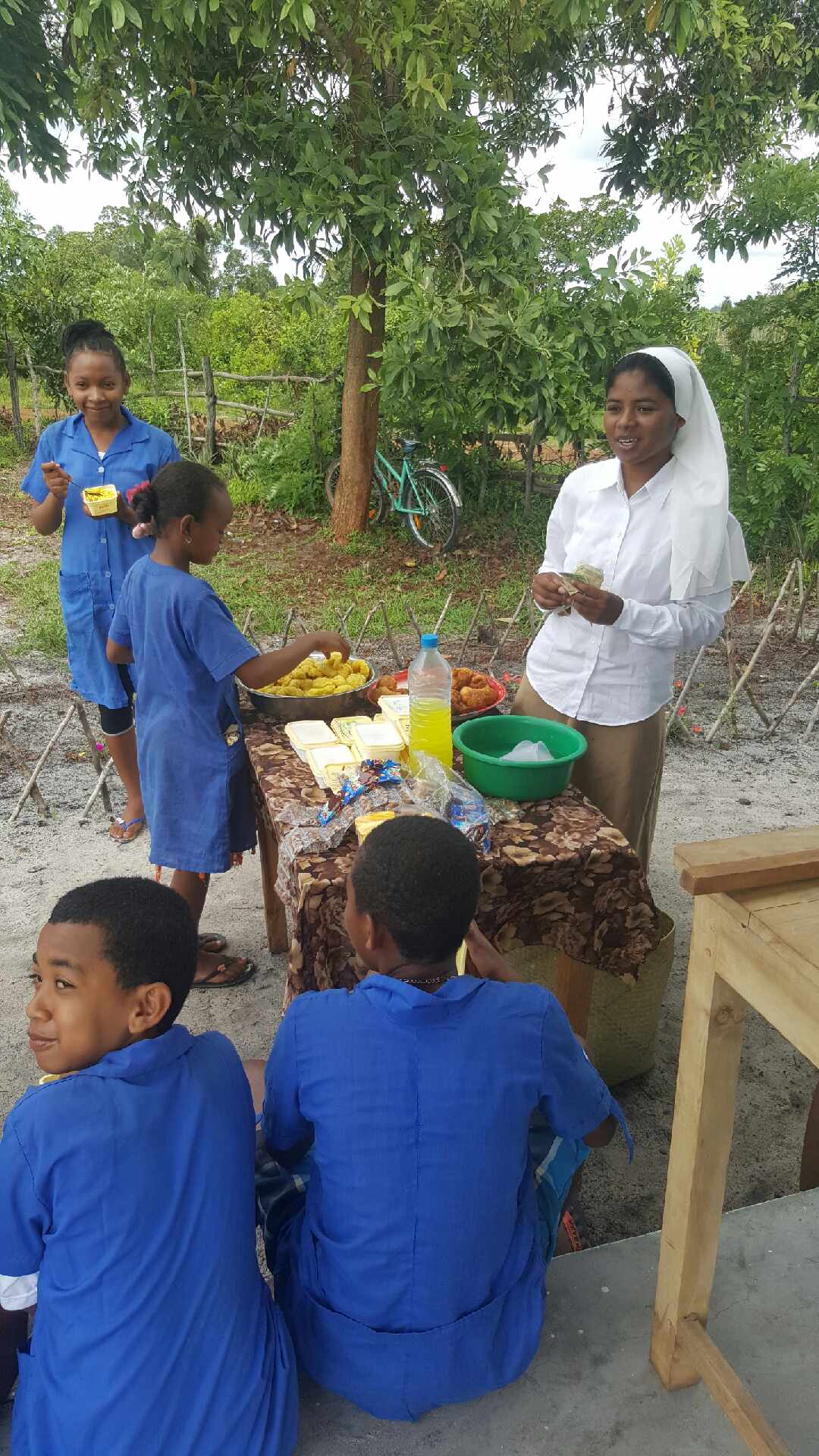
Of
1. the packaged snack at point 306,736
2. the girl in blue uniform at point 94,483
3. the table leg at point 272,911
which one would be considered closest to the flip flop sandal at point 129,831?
the girl in blue uniform at point 94,483

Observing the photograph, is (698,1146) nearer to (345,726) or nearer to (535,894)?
(535,894)

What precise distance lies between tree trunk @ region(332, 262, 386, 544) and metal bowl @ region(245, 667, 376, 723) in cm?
619

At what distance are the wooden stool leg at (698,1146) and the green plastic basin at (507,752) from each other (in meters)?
0.86

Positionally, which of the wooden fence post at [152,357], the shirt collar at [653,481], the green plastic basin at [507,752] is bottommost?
the green plastic basin at [507,752]

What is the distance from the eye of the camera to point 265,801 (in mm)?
2475

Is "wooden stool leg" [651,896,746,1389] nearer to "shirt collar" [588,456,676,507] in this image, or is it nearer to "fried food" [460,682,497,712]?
"fried food" [460,682,497,712]

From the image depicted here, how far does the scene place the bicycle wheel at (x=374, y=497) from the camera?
9.73 metres

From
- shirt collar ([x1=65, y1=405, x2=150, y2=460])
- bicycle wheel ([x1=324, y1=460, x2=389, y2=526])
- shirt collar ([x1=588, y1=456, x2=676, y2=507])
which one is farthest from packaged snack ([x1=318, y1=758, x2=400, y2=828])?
bicycle wheel ([x1=324, y1=460, x2=389, y2=526])

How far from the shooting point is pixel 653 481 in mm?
2688

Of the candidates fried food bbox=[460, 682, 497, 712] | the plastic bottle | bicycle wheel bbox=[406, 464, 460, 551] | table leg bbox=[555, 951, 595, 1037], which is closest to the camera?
the plastic bottle

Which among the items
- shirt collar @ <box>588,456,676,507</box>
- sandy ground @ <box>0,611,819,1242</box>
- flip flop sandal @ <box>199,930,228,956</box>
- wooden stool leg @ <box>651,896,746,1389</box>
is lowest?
sandy ground @ <box>0,611,819,1242</box>

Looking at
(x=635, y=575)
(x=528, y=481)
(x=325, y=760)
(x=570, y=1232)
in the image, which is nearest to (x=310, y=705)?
(x=325, y=760)

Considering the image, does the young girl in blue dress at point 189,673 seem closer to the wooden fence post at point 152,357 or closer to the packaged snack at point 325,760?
the packaged snack at point 325,760

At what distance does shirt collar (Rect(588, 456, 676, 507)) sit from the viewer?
8.77ft
